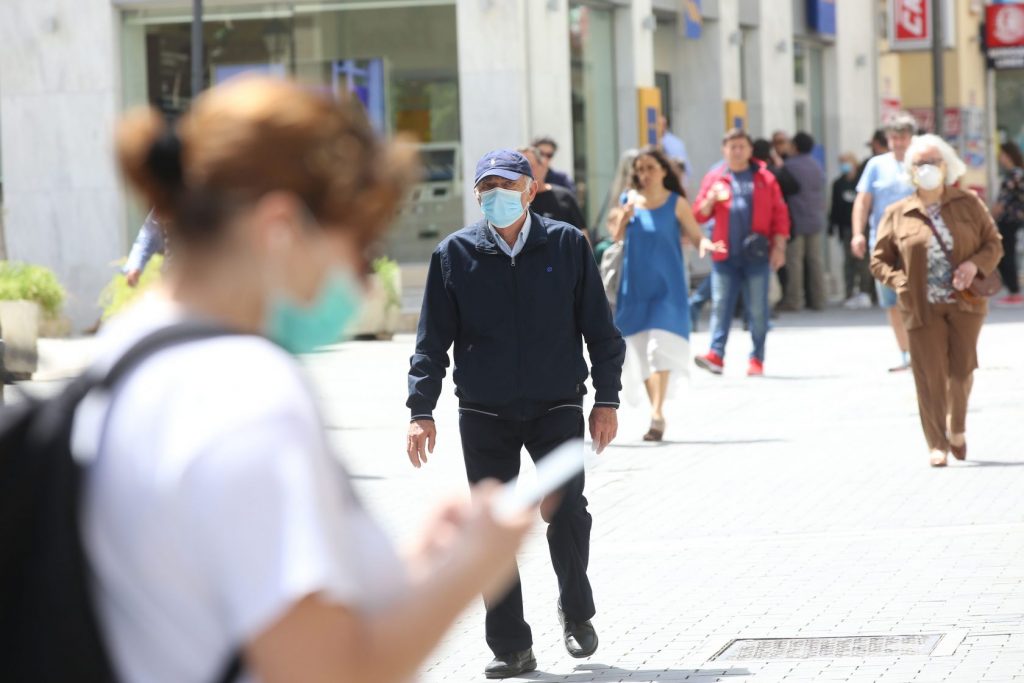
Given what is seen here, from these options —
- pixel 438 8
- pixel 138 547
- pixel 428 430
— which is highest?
pixel 438 8

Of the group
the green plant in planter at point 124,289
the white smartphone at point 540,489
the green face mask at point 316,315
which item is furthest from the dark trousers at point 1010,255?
the green face mask at point 316,315

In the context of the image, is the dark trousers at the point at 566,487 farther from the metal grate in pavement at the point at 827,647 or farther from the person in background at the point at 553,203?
the person in background at the point at 553,203

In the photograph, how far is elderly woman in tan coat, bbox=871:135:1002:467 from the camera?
10672mm

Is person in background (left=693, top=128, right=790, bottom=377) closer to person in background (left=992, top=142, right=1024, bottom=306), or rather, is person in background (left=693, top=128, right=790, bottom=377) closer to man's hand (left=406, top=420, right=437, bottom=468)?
person in background (left=992, top=142, right=1024, bottom=306)

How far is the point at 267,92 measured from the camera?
2049 mm

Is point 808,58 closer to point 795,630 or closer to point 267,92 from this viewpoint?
point 795,630

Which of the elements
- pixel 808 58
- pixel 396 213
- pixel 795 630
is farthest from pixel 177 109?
pixel 396 213

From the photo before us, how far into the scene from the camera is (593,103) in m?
27.1

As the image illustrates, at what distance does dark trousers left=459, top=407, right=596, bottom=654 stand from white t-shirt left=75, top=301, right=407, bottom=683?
4.56m

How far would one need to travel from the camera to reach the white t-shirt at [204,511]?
6.16 feet

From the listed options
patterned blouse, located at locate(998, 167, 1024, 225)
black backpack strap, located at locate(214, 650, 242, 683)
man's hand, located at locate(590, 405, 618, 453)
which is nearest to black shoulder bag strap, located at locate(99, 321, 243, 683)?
black backpack strap, located at locate(214, 650, 242, 683)

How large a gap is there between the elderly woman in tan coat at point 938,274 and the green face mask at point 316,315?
8833 mm

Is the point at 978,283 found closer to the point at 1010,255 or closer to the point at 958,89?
the point at 1010,255

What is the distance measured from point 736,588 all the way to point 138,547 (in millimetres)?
5943
